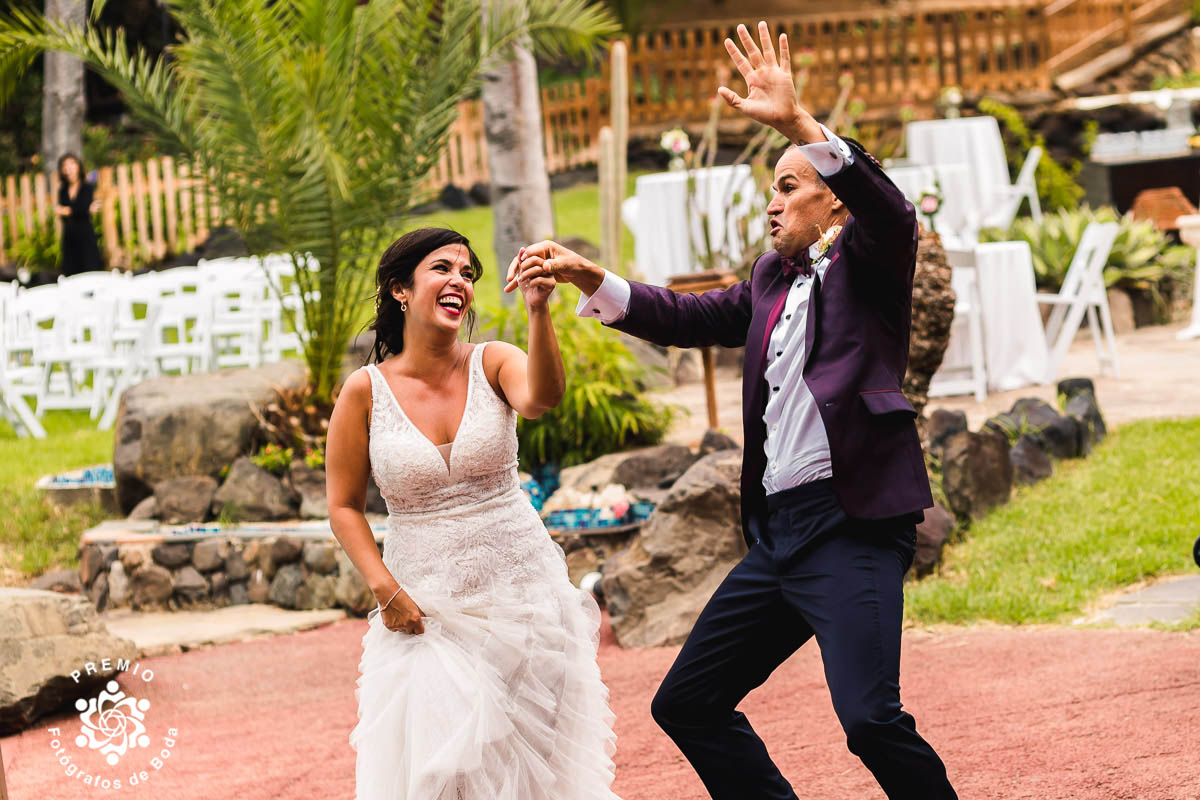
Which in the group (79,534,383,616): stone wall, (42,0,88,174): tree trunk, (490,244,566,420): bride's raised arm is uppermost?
(42,0,88,174): tree trunk

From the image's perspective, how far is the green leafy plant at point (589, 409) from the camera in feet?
27.6

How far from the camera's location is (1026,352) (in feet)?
34.8

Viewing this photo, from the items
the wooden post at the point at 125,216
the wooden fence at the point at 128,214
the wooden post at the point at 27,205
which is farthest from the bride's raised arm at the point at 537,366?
the wooden post at the point at 27,205

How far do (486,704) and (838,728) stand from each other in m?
2.05

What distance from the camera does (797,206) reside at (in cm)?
345

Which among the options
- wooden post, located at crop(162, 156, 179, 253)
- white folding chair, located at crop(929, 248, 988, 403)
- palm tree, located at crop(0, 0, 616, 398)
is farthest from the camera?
wooden post, located at crop(162, 156, 179, 253)

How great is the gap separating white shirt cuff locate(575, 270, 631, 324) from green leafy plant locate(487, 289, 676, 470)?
4595mm

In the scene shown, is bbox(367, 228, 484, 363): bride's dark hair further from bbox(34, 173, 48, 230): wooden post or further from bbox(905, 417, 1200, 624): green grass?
bbox(34, 173, 48, 230): wooden post

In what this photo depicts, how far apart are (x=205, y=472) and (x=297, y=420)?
A: 0.64 m

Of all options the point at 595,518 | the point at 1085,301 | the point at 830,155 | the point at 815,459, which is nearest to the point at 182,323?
the point at 595,518

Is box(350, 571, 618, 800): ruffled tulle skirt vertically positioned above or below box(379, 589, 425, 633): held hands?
below

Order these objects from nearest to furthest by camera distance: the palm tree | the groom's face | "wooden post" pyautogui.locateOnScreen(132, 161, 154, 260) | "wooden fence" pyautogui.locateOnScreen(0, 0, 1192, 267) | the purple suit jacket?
the purple suit jacket
the groom's face
the palm tree
"wooden post" pyautogui.locateOnScreen(132, 161, 154, 260)
"wooden fence" pyautogui.locateOnScreen(0, 0, 1192, 267)

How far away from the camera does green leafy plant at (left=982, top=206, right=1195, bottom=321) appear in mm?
12578

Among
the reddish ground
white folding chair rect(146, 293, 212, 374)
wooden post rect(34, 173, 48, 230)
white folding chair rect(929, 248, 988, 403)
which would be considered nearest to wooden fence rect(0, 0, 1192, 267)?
wooden post rect(34, 173, 48, 230)
